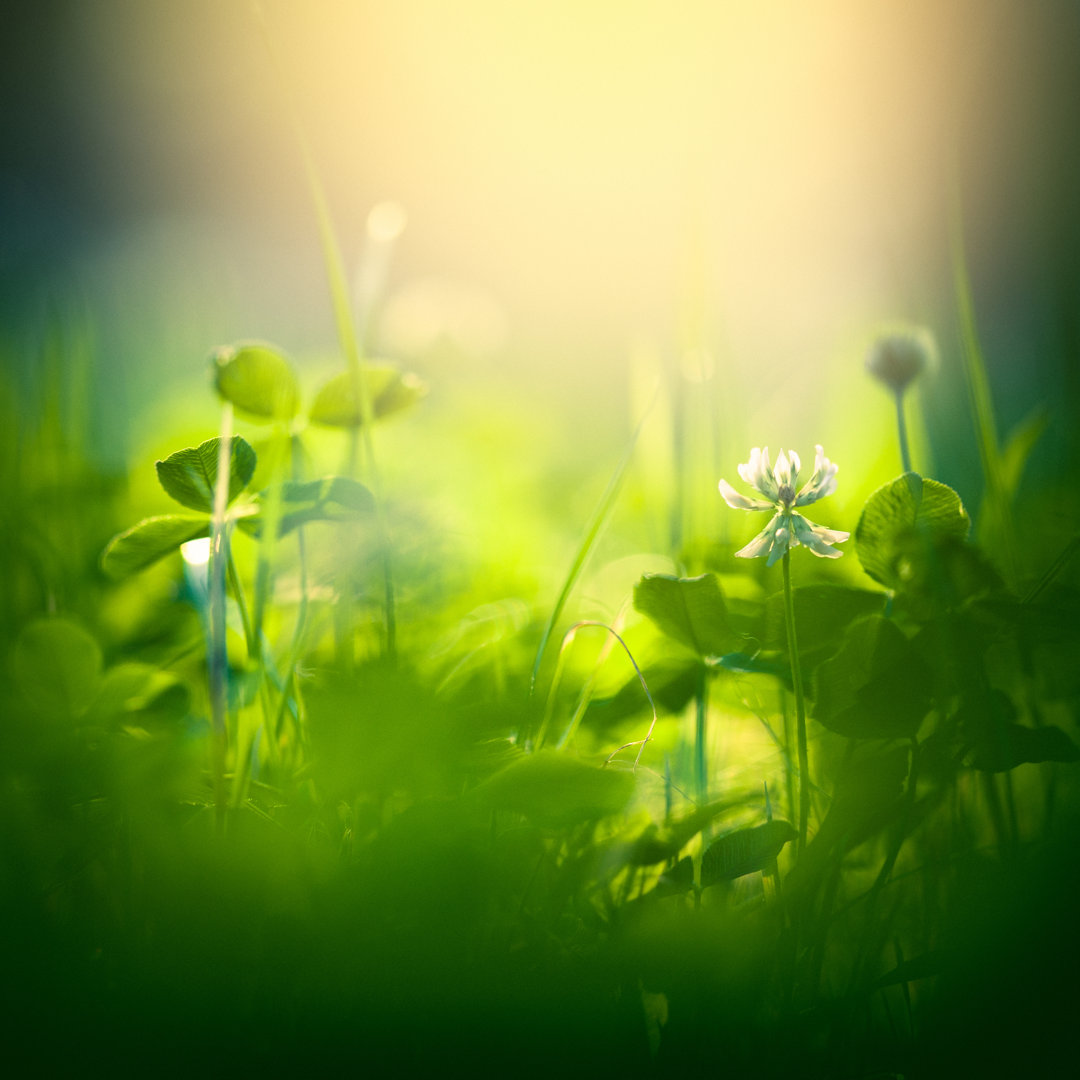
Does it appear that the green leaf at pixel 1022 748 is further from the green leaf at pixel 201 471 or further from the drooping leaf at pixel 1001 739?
the green leaf at pixel 201 471

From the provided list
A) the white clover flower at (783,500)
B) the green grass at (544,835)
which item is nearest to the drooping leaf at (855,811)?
the green grass at (544,835)

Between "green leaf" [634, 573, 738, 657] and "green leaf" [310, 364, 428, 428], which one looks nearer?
"green leaf" [634, 573, 738, 657]

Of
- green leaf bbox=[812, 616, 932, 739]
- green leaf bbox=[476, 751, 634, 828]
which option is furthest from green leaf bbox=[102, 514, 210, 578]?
green leaf bbox=[812, 616, 932, 739]

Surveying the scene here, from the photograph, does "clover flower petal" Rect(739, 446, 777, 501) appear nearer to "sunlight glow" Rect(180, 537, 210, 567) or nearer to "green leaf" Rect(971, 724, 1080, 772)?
"green leaf" Rect(971, 724, 1080, 772)

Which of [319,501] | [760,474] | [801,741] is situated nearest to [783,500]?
[760,474]

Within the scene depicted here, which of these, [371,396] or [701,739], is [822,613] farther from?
[371,396]

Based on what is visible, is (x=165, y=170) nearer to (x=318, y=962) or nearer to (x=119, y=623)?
(x=119, y=623)

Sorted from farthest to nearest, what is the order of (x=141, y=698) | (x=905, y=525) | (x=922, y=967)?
(x=141, y=698)
(x=905, y=525)
(x=922, y=967)
